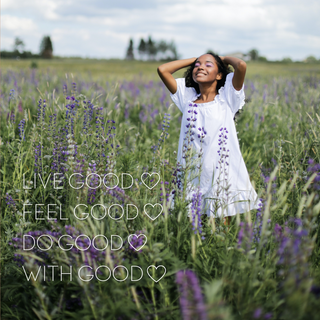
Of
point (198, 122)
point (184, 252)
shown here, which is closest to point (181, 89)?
point (198, 122)

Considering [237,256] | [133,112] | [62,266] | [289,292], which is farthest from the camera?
[133,112]

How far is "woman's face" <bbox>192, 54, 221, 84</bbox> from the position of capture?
8.25 ft

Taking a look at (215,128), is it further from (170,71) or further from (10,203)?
(10,203)

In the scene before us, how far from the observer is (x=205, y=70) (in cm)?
253

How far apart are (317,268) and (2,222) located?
2113 millimetres

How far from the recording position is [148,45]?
336 ft

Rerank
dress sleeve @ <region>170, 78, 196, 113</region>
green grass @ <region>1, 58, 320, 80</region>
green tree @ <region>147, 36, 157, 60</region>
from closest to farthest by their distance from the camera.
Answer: dress sleeve @ <region>170, 78, 196, 113</region> → green grass @ <region>1, 58, 320, 80</region> → green tree @ <region>147, 36, 157, 60</region>

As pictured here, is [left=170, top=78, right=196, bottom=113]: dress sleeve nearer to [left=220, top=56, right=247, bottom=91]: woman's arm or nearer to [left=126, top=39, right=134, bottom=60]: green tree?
[left=220, top=56, right=247, bottom=91]: woman's arm

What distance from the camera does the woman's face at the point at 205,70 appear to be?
2516 millimetres

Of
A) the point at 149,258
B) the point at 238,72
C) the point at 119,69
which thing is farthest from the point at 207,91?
the point at 119,69

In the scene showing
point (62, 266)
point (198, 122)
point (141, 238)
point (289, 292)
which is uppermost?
point (198, 122)

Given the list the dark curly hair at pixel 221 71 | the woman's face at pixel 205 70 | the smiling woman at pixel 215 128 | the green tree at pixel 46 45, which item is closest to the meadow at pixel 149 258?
the smiling woman at pixel 215 128

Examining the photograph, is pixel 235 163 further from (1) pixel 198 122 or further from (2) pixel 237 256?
(2) pixel 237 256

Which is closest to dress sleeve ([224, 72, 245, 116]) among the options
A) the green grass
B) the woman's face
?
the woman's face
